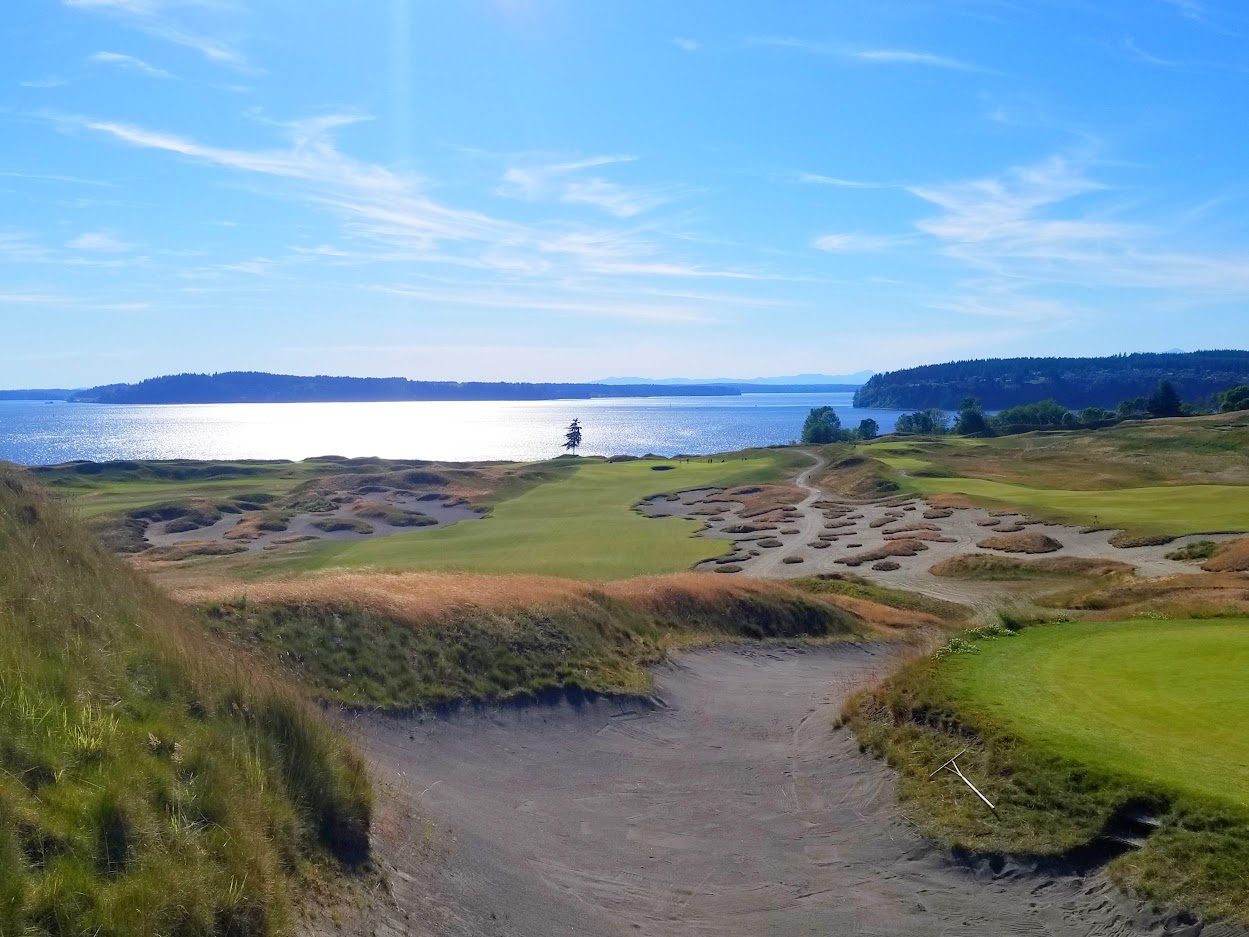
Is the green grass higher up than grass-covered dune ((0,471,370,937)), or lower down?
lower down

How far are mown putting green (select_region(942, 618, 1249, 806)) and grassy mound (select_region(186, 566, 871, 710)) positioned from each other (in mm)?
6886

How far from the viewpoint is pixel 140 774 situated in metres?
6.77

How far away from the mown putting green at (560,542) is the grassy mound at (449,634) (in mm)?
13204

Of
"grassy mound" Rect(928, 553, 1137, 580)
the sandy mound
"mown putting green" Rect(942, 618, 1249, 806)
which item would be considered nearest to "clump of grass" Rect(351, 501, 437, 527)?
the sandy mound

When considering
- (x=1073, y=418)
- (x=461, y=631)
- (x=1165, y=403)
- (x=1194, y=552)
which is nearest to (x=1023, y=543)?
(x=1194, y=552)

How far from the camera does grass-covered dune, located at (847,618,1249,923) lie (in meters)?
9.20

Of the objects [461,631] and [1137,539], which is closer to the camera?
[461,631]

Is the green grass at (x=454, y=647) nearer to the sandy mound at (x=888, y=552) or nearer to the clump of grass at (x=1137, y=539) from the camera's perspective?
the sandy mound at (x=888, y=552)

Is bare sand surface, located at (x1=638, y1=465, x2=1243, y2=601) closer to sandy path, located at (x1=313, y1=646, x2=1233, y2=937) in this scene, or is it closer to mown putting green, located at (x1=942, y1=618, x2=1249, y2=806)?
mown putting green, located at (x1=942, y1=618, x2=1249, y2=806)

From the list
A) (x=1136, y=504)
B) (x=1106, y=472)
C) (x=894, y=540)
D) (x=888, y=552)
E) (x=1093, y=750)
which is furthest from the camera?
(x=1106, y=472)

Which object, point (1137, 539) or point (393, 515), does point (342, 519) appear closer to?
point (393, 515)

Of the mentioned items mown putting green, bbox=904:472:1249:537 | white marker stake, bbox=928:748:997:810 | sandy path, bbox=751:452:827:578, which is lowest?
sandy path, bbox=751:452:827:578

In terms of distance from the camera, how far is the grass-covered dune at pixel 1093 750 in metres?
9.20

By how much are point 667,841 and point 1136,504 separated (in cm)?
4633
